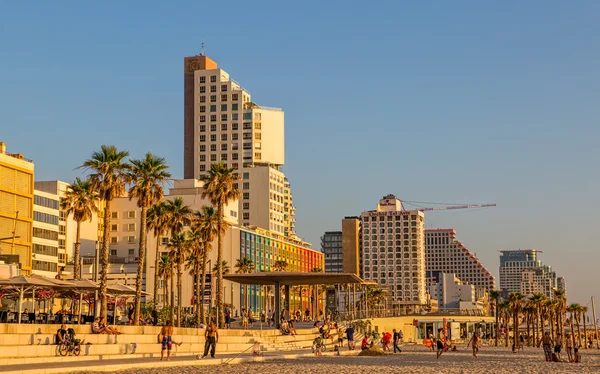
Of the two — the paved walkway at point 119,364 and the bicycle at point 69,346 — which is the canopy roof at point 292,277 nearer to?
the paved walkway at point 119,364

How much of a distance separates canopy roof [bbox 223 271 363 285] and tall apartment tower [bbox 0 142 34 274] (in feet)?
117

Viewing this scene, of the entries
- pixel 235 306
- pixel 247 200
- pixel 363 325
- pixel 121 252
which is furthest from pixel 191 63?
pixel 363 325

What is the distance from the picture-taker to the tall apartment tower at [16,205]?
300 feet

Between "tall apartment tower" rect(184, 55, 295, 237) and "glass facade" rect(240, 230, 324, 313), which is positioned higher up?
"tall apartment tower" rect(184, 55, 295, 237)

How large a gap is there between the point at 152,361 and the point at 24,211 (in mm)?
62346

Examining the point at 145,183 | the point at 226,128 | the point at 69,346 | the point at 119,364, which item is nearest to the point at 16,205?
the point at 145,183

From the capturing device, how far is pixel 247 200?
174 metres

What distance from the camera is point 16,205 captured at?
3706 inches

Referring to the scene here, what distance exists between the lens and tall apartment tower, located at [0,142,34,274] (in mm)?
91438

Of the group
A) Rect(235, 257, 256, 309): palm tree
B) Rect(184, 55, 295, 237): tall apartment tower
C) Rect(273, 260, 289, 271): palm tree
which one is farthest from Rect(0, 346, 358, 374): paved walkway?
Rect(184, 55, 295, 237): tall apartment tower

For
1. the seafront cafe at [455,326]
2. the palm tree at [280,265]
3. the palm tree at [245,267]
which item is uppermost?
the palm tree at [280,265]

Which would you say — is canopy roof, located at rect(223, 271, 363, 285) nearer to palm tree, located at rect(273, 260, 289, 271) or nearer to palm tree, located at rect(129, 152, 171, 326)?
palm tree, located at rect(129, 152, 171, 326)

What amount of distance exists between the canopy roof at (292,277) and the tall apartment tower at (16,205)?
35.6m

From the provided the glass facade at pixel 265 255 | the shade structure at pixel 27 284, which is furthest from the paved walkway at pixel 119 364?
the glass facade at pixel 265 255
